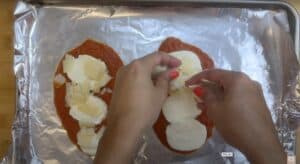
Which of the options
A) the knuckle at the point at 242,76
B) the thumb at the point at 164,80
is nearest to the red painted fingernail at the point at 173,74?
the thumb at the point at 164,80

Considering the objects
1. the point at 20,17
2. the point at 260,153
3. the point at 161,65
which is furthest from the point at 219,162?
the point at 20,17

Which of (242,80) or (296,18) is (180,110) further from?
(296,18)

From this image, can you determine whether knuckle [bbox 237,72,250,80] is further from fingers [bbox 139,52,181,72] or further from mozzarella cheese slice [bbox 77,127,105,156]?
mozzarella cheese slice [bbox 77,127,105,156]

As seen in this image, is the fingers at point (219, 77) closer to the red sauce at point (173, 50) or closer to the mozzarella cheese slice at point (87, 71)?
the red sauce at point (173, 50)

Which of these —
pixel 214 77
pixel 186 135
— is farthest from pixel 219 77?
pixel 186 135

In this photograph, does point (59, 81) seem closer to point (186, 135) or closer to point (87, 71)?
point (87, 71)

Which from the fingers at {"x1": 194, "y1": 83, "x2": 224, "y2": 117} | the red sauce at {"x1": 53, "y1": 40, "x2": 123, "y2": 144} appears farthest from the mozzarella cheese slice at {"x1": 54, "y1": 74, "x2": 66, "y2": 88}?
the fingers at {"x1": 194, "y1": 83, "x2": 224, "y2": 117}
